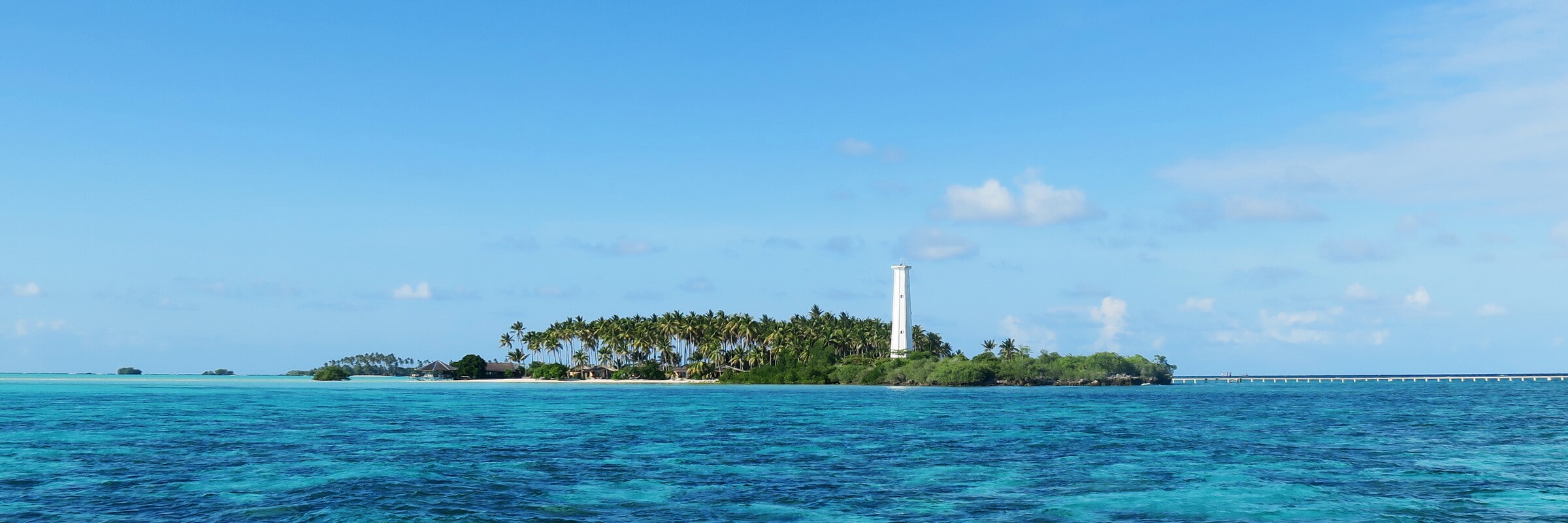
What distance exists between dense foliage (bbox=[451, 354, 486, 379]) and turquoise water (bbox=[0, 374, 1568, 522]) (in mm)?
111028

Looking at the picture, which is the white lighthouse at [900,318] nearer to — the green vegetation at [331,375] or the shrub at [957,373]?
the shrub at [957,373]

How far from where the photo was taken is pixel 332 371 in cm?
19350

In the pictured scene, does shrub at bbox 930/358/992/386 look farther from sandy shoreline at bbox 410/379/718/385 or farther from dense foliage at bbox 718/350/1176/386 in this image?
sandy shoreline at bbox 410/379/718/385

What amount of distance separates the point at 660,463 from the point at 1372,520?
65.2 feet

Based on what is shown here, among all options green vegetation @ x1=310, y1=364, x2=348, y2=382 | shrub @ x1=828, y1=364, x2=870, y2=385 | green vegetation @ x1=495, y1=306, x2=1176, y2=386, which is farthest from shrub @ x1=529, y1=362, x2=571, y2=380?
shrub @ x1=828, y1=364, x2=870, y2=385

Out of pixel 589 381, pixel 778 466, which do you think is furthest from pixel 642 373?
pixel 778 466

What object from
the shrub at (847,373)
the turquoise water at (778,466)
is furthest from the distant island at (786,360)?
the turquoise water at (778,466)

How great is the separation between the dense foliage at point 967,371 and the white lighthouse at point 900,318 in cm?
218

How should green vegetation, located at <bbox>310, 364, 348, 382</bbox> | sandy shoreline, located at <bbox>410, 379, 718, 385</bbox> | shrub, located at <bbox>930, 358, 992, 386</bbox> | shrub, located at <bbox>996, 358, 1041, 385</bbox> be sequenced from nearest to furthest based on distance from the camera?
shrub, located at <bbox>930, 358, 992, 386</bbox> → shrub, located at <bbox>996, 358, 1041, 385</bbox> → sandy shoreline, located at <bbox>410, 379, 718, 385</bbox> → green vegetation, located at <bbox>310, 364, 348, 382</bbox>

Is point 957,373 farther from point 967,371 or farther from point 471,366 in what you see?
point 471,366

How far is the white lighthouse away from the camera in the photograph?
439 ft

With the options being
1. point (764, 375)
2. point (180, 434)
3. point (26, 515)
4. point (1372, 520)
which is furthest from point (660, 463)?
point (764, 375)

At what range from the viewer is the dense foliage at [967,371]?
429ft

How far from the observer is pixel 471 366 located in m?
177
